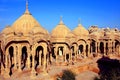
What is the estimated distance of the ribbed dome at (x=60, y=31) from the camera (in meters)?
31.5

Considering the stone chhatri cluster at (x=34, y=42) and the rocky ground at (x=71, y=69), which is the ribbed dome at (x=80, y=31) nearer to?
→ the stone chhatri cluster at (x=34, y=42)

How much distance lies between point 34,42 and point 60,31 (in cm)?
882

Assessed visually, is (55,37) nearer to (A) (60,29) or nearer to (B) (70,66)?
(A) (60,29)

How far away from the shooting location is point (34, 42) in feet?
78.2

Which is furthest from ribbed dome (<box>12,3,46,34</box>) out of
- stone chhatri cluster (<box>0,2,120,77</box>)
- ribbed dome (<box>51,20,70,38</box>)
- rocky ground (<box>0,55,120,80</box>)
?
rocky ground (<box>0,55,120,80</box>)

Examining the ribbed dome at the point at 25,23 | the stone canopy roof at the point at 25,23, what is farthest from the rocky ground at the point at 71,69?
the ribbed dome at the point at 25,23

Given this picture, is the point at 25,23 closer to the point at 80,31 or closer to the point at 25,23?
the point at 25,23

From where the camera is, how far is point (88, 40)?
1443 inches

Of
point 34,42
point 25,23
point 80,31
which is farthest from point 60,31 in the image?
point 34,42

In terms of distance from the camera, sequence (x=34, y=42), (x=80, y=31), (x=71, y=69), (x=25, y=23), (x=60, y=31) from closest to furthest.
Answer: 1. (x=34, y=42)
2. (x=25, y=23)
3. (x=71, y=69)
4. (x=60, y=31)
5. (x=80, y=31)

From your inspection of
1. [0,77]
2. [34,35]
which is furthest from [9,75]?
[34,35]

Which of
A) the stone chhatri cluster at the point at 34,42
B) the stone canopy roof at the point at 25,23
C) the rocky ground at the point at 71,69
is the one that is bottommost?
the rocky ground at the point at 71,69

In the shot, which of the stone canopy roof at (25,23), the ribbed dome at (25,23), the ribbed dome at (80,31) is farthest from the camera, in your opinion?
the ribbed dome at (80,31)

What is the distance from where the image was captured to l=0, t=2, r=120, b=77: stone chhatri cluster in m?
24.1
